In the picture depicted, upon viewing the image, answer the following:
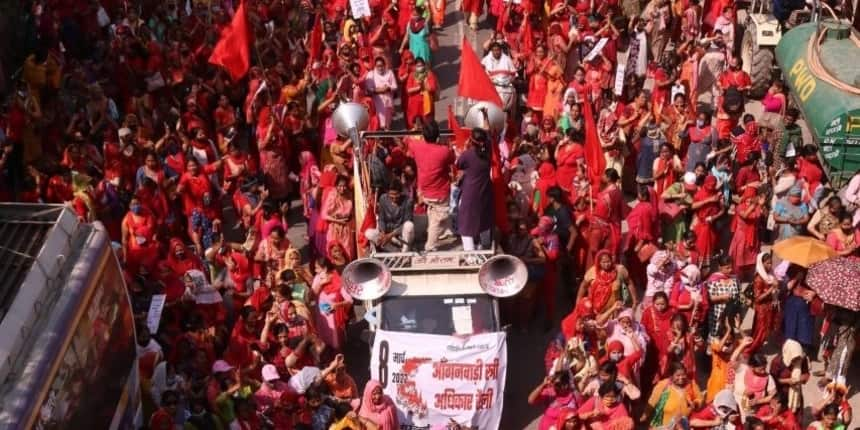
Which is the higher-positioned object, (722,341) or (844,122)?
(844,122)

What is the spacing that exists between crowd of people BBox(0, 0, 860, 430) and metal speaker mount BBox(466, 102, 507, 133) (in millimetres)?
271

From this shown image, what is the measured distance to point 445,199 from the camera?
1403 centimetres

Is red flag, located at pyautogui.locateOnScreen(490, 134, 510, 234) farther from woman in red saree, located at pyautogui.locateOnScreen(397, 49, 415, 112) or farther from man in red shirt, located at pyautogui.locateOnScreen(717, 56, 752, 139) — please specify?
woman in red saree, located at pyautogui.locateOnScreen(397, 49, 415, 112)

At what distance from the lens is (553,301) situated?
1527 centimetres

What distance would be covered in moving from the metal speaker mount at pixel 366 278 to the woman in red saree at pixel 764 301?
3.84m

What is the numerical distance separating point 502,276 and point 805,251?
10.3 ft

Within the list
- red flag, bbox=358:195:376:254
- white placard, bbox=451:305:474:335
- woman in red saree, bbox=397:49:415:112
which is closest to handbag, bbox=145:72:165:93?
woman in red saree, bbox=397:49:415:112

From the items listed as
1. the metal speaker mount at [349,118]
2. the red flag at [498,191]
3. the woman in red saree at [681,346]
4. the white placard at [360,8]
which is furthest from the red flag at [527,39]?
the woman in red saree at [681,346]

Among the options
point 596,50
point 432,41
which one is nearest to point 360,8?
point 432,41

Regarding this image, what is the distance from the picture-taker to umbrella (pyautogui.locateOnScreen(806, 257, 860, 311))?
509 inches

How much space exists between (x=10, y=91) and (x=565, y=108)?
9.61 m

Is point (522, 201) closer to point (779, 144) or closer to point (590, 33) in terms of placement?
point (779, 144)

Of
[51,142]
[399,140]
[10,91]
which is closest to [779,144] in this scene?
[399,140]

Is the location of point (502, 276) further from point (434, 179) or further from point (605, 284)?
point (434, 179)
